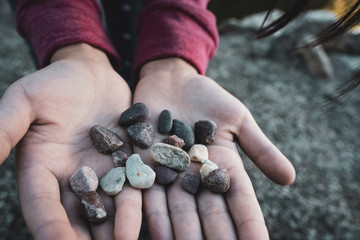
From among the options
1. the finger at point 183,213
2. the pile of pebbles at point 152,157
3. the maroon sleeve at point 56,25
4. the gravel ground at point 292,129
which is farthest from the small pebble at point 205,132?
the gravel ground at point 292,129

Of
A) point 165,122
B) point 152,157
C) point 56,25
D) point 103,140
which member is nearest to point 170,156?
point 152,157

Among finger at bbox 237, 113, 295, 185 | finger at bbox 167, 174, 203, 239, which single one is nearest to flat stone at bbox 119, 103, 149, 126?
finger at bbox 167, 174, 203, 239

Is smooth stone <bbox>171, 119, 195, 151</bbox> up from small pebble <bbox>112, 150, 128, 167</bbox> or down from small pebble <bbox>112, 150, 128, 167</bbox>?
up

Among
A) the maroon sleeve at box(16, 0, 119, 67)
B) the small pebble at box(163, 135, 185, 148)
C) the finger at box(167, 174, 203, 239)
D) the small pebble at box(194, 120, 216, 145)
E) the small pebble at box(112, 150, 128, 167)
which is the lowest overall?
the small pebble at box(112, 150, 128, 167)

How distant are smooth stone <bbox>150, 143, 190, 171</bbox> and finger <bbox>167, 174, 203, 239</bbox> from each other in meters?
0.08

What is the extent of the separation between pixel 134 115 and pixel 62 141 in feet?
1.07

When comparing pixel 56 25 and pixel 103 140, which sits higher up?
pixel 56 25

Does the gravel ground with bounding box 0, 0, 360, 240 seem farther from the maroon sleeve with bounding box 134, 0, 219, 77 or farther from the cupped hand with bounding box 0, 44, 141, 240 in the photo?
the maroon sleeve with bounding box 134, 0, 219, 77

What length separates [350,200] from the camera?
2.32m

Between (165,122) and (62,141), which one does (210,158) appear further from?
(62,141)

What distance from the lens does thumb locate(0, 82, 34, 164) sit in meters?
0.97

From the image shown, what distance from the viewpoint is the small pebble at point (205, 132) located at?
1320mm

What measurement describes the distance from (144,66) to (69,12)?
19.9 inches

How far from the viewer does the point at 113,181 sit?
44.3 inches
